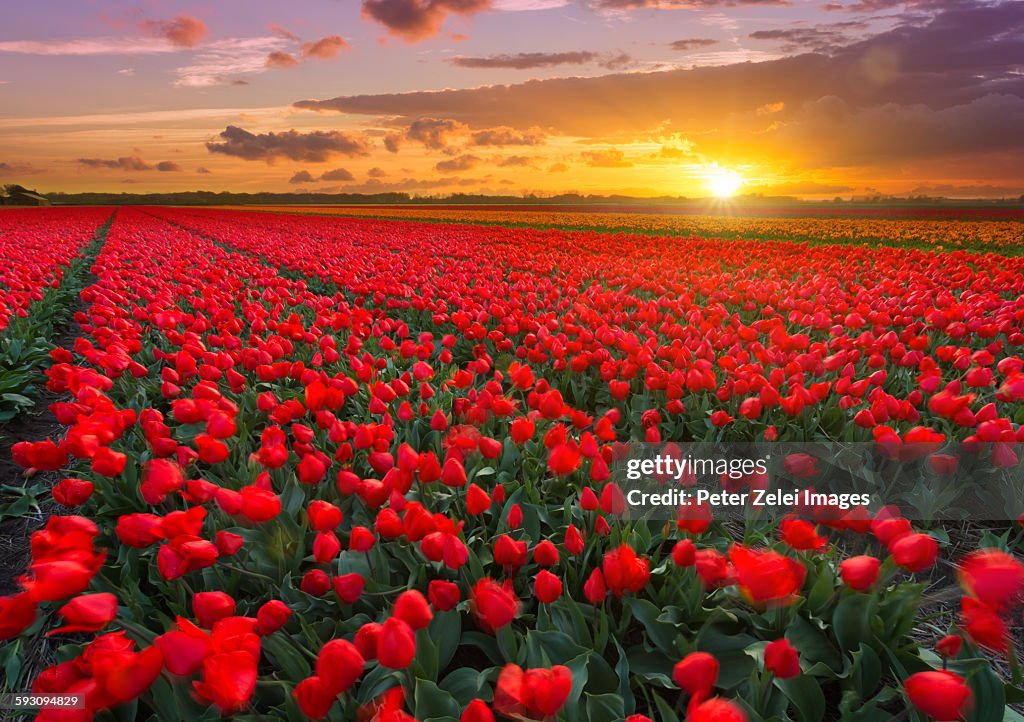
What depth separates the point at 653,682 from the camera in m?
2.21

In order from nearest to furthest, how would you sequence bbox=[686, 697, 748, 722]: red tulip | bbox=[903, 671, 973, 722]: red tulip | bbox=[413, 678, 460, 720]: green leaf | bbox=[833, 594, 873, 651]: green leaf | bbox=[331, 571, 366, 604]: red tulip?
bbox=[686, 697, 748, 722]: red tulip < bbox=[903, 671, 973, 722]: red tulip < bbox=[413, 678, 460, 720]: green leaf < bbox=[331, 571, 366, 604]: red tulip < bbox=[833, 594, 873, 651]: green leaf

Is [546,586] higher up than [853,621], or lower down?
higher up

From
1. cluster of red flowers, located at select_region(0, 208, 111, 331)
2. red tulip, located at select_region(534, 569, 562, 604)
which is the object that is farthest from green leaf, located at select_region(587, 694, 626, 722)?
cluster of red flowers, located at select_region(0, 208, 111, 331)

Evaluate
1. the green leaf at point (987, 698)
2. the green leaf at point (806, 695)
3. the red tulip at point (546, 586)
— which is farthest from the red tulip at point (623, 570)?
the green leaf at point (987, 698)

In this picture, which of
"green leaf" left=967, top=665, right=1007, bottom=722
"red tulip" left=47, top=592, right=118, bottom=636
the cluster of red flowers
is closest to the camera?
"red tulip" left=47, top=592, right=118, bottom=636

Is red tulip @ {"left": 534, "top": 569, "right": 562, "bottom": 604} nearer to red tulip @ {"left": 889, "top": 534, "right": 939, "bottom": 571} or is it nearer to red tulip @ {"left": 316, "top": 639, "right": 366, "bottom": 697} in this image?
red tulip @ {"left": 316, "top": 639, "right": 366, "bottom": 697}

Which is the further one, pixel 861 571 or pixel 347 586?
pixel 347 586

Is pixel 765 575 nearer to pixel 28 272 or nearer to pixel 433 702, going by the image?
pixel 433 702

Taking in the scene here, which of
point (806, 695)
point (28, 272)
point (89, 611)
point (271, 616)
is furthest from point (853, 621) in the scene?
point (28, 272)

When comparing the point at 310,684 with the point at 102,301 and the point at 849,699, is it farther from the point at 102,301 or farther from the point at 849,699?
the point at 102,301

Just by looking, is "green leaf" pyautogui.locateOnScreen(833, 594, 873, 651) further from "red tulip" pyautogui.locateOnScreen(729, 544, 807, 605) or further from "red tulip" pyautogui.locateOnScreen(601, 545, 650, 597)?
"red tulip" pyautogui.locateOnScreen(601, 545, 650, 597)

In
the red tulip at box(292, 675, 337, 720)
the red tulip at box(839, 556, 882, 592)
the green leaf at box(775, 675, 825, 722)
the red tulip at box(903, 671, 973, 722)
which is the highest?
the red tulip at box(839, 556, 882, 592)

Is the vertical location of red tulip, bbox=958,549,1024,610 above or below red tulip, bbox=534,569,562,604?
above

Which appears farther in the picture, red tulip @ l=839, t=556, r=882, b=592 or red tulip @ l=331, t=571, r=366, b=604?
red tulip @ l=331, t=571, r=366, b=604
